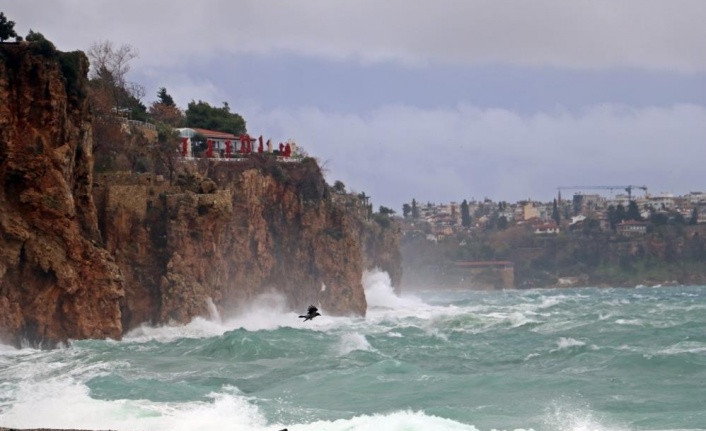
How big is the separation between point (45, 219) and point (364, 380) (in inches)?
441

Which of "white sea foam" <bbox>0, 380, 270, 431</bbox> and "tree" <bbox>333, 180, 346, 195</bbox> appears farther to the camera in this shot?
"tree" <bbox>333, 180, 346, 195</bbox>

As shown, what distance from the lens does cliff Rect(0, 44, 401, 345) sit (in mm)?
38375

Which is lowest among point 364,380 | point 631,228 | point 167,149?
point 364,380

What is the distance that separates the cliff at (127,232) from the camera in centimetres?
3838

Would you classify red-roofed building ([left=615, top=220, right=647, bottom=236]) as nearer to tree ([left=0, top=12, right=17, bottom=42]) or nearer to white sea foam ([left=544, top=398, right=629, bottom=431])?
tree ([left=0, top=12, right=17, bottom=42])

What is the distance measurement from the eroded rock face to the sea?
3.41ft

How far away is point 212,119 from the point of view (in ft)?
260

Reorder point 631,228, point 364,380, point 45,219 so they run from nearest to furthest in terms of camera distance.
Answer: point 364,380
point 45,219
point 631,228

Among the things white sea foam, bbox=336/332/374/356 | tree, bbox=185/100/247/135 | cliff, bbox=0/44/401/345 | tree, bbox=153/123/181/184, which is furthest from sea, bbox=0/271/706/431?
tree, bbox=185/100/247/135

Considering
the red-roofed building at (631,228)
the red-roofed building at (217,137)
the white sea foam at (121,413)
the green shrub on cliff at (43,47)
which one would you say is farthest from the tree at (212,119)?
the red-roofed building at (631,228)

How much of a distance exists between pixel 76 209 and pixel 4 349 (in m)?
5.67

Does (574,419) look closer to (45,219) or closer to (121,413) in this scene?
(121,413)

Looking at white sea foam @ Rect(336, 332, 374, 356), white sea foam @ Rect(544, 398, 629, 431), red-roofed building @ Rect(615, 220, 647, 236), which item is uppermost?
red-roofed building @ Rect(615, 220, 647, 236)

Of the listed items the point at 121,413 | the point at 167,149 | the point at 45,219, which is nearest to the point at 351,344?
the point at 45,219
